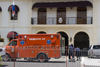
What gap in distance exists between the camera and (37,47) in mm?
16812

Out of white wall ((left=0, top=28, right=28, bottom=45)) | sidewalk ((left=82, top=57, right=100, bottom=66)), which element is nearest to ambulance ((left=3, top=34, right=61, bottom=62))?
sidewalk ((left=82, top=57, right=100, bottom=66))

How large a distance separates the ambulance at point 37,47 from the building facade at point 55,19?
657 centimetres

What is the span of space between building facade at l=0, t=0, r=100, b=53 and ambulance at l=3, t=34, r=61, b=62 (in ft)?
21.6

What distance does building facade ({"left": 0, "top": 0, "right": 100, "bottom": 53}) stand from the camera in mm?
23422

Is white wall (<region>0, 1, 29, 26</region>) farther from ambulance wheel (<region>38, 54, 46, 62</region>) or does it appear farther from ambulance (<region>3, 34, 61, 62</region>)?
ambulance wheel (<region>38, 54, 46, 62</region>)

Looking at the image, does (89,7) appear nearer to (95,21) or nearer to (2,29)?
(95,21)

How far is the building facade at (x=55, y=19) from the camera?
23.4 m

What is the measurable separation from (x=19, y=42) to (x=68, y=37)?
861 centimetres

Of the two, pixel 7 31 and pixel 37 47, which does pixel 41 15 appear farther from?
pixel 37 47

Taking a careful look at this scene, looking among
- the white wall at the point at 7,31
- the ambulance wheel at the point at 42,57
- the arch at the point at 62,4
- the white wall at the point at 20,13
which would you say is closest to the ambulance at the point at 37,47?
the ambulance wheel at the point at 42,57

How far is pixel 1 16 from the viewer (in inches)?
995

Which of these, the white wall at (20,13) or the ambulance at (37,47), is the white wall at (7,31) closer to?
the white wall at (20,13)

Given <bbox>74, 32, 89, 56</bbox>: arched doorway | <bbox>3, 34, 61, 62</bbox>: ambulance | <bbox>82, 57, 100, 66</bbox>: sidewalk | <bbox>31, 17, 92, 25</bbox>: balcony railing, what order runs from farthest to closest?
<bbox>74, 32, 89, 56</bbox>: arched doorway, <bbox>31, 17, 92, 25</bbox>: balcony railing, <bbox>3, 34, 61, 62</bbox>: ambulance, <bbox>82, 57, 100, 66</bbox>: sidewalk

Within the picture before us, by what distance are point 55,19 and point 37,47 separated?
8.18 m
